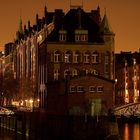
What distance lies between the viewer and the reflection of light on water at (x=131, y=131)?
7432 centimetres

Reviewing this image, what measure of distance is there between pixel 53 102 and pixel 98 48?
17.4 metres

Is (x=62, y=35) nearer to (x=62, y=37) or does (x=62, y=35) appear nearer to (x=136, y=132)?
(x=62, y=37)

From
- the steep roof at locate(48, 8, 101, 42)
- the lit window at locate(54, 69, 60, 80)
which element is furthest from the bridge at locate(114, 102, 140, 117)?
the steep roof at locate(48, 8, 101, 42)

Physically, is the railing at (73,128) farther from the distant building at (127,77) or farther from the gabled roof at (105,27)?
the distant building at (127,77)

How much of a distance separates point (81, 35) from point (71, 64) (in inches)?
181

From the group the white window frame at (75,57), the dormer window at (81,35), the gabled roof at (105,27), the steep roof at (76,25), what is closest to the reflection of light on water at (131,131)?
the white window frame at (75,57)

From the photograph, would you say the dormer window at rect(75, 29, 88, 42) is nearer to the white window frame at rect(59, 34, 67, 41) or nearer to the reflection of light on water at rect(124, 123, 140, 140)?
the white window frame at rect(59, 34, 67, 41)

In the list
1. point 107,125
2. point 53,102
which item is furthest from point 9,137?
point 107,125

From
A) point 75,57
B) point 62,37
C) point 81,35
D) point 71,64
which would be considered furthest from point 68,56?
point 81,35

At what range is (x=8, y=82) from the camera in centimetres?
13575

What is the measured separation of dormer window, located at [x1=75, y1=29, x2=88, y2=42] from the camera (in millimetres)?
96500

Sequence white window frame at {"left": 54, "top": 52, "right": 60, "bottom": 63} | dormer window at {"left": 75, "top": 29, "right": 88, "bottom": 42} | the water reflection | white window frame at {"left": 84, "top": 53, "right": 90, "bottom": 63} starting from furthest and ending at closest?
white window frame at {"left": 84, "top": 53, "right": 90, "bottom": 63}
dormer window at {"left": 75, "top": 29, "right": 88, "bottom": 42}
white window frame at {"left": 54, "top": 52, "right": 60, "bottom": 63}
the water reflection

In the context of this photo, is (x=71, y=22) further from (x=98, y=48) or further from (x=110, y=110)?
A: (x=110, y=110)

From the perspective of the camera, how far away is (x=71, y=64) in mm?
95750
